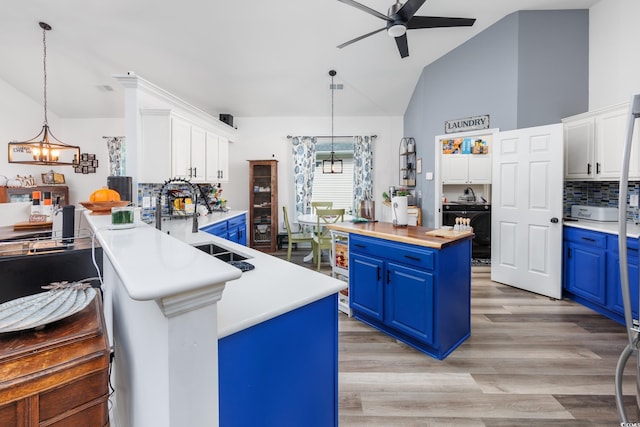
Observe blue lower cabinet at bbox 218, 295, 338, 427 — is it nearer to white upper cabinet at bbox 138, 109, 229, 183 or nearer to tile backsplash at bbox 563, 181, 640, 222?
white upper cabinet at bbox 138, 109, 229, 183

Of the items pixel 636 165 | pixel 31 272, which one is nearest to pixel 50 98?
pixel 31 272

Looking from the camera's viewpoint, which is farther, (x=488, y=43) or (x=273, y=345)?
(x=488, y=43)

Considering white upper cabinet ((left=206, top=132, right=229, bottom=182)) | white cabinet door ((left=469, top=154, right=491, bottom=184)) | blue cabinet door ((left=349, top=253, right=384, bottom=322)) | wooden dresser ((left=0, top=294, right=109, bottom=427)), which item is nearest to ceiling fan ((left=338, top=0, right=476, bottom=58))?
blue cabinet door ((left=349, top=253, right=384, bottom=322))

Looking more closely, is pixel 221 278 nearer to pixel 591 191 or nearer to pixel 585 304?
pixel 585 304

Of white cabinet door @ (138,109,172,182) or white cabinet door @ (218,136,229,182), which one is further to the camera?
white cabinet door @ (218,136,229,182)

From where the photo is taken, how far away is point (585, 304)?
3.23m

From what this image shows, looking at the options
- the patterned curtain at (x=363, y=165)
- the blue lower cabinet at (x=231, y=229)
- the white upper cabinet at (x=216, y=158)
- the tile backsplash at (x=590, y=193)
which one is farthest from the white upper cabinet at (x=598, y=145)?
the white upper cabinet at (x=216, y=158)

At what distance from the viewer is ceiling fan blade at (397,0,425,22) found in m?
2.64

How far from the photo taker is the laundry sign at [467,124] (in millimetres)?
4086

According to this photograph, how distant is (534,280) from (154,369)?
417 cm

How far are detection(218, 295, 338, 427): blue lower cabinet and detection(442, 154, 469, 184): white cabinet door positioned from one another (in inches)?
198

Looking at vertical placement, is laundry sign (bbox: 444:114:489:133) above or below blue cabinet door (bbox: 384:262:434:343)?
above

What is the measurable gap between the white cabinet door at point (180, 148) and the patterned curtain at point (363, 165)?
3237 millimetres

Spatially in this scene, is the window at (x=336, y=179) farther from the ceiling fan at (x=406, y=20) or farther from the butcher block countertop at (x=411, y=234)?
the butcher block countertop at (x=411, y=234)
